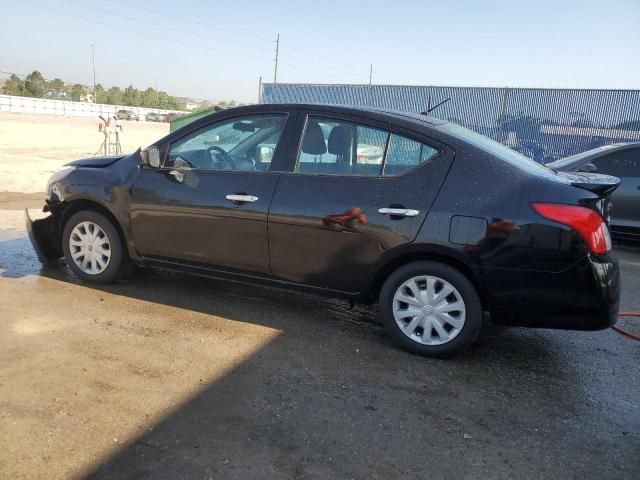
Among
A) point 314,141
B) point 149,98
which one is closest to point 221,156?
point 314,141

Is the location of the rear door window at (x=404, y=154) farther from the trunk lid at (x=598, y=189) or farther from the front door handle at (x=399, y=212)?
the trunk lid at (x=598, y=189)

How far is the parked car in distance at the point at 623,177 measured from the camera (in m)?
7.49

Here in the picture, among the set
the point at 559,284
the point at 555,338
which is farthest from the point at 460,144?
the point at 555,338

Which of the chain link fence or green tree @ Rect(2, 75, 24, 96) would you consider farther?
green tree @ Rect(2, 75, 24, 96)

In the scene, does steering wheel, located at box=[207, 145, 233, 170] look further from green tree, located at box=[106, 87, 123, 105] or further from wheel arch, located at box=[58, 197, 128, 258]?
green tree, located at box=[106, 87, 123, 105]

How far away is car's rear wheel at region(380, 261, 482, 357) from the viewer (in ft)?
12.0

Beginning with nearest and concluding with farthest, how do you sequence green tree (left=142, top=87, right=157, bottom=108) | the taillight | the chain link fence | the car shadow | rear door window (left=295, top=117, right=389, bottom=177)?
the car shadow
the taillight
rear door window (left=295, top=117, right=389, bottom=177)
the chain link fence
green tree (left=142, top=87, right=157, bottom=108)

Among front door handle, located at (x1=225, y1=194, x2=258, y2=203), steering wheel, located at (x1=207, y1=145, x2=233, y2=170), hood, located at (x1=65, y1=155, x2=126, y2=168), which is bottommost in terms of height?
front door handle, located at (x1=225, y1=194, x2=258, y2=203)

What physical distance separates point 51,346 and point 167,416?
128 cm

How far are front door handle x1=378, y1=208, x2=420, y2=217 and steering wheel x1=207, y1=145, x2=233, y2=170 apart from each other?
133cm

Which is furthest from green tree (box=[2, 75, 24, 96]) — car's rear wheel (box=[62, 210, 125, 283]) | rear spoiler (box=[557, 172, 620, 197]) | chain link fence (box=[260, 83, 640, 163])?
rear spoiler (box=[557, 172, 620, 197])

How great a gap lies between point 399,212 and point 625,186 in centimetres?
531

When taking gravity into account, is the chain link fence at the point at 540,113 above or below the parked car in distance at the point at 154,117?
above

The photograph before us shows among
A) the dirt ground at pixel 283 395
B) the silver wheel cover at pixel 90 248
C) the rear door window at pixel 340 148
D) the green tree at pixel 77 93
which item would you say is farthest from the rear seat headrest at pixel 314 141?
the green tree at pixel 77 93
